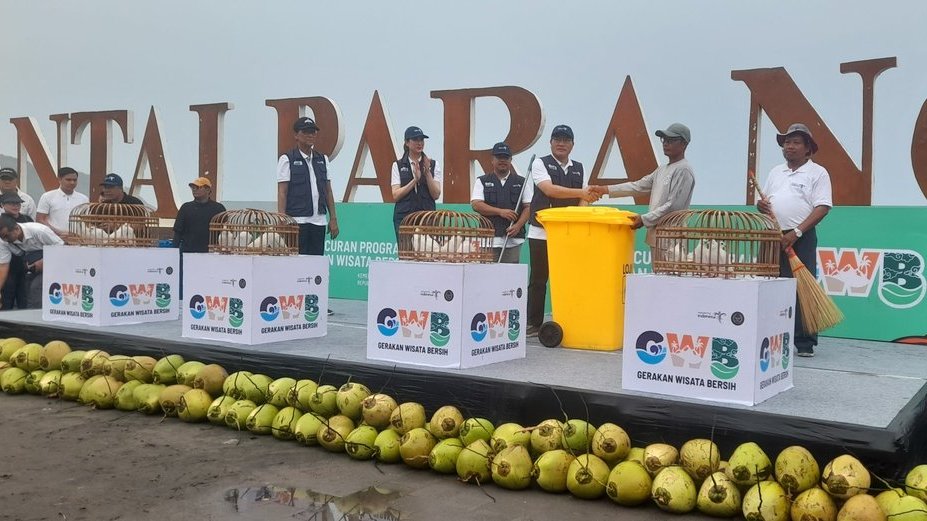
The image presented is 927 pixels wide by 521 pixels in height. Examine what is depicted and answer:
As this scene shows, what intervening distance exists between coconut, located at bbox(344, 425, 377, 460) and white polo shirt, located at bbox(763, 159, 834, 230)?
3048 mm

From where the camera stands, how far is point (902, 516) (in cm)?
292

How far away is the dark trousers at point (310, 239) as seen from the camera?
6.95 m

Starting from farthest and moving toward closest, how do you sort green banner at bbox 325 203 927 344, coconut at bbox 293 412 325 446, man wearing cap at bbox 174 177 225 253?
man wearing cap at bbox 174 177 225 253, green banner at bbox 325 203 927 344, coconut at bbox 293 412 325 446

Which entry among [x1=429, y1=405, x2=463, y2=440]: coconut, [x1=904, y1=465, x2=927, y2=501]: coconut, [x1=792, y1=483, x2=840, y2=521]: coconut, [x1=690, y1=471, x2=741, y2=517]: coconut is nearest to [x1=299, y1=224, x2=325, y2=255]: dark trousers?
[x1=429, y1=405, x2=463, y2=440]: coconut

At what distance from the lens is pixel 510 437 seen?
3.80m

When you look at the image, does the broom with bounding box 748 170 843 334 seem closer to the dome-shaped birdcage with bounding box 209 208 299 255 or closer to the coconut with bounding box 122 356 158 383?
the dome-shaped birdcage with bounding box 209 208 299 255

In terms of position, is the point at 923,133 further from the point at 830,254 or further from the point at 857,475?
the point at 857,475

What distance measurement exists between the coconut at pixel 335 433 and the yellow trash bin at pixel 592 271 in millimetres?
1966

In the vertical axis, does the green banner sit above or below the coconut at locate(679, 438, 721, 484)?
above

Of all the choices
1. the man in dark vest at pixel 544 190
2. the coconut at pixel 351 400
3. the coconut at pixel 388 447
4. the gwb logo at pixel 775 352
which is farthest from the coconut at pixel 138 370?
the gwb logo at pixel 775 352

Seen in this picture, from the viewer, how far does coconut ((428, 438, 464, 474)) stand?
3.84 meters

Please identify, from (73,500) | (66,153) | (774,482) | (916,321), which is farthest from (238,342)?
(66,153)

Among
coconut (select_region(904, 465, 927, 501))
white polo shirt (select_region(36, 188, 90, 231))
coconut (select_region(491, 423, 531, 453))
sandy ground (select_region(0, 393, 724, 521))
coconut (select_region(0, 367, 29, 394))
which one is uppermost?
white polo shirt (select_region(36, 188, 90, 231))

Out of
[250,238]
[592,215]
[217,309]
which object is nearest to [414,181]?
[250,238]
